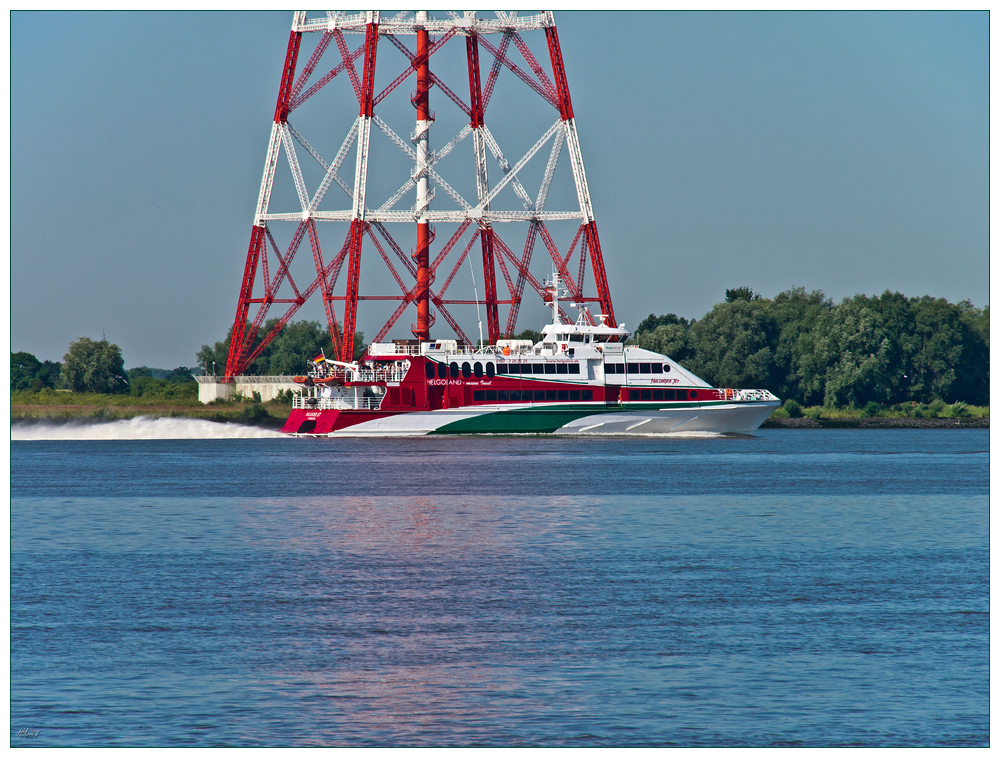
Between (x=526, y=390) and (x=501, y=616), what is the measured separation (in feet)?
170

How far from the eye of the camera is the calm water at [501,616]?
581 inches

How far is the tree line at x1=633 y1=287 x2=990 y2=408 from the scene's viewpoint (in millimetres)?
103188

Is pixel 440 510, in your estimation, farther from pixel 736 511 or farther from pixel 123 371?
pixel 123 371

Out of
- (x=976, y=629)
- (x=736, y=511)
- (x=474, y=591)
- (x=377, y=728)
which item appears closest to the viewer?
(x=377, y=728)

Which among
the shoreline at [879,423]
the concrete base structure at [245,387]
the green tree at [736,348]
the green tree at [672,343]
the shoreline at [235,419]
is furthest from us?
the green tree at [736,348]

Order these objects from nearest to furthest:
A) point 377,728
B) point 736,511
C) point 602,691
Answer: point 377,728
point 602,691
point 736,511

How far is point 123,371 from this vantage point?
108438 mm

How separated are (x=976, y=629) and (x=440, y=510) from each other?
18387 mm

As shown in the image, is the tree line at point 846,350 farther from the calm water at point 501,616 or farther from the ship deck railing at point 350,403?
the calm water at point 501,616

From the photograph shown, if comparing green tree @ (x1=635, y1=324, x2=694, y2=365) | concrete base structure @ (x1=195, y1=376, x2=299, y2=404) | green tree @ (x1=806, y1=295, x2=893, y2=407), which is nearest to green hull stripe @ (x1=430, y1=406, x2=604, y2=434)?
concrete base structure @ (x1=195, y1=376, x2=299, y2=404)

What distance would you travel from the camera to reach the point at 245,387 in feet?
292

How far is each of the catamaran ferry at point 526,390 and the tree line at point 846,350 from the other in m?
32.5

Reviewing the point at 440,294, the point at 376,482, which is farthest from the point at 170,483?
the point at 440,294

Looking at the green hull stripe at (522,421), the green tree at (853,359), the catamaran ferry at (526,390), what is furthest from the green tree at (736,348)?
the green hull stripe at (522,421)
